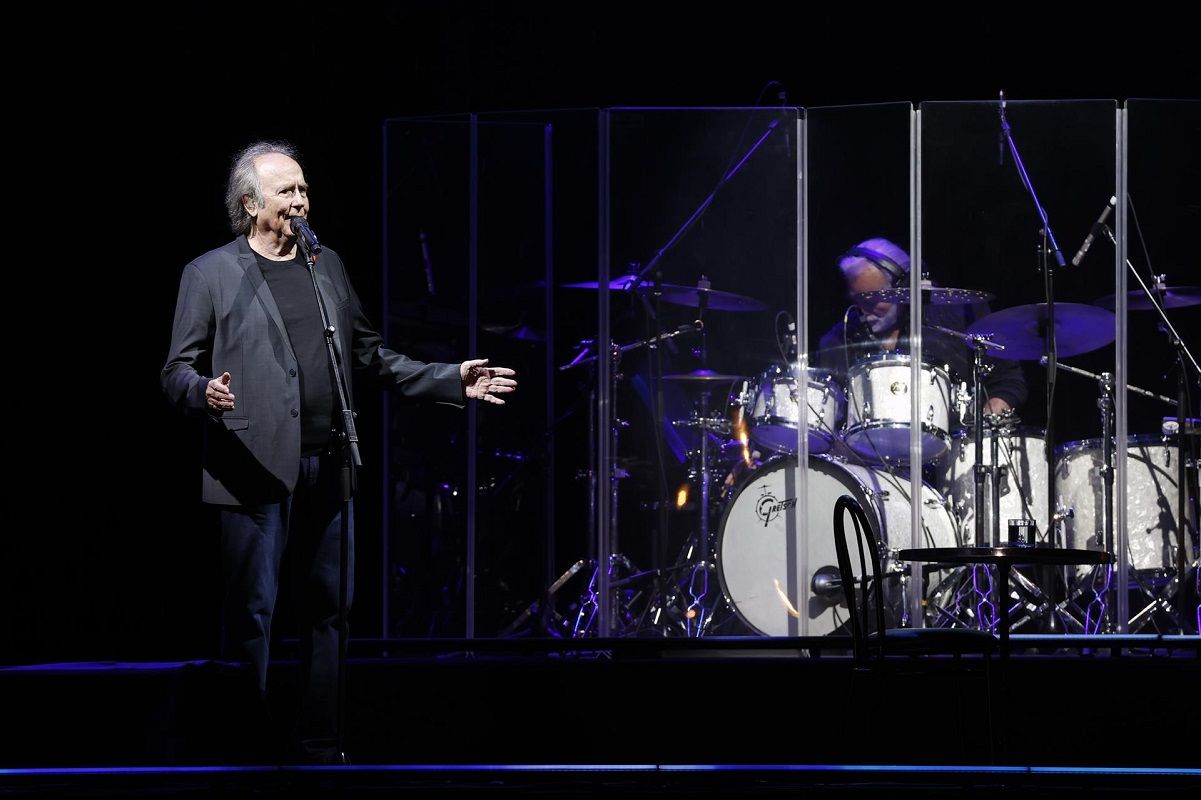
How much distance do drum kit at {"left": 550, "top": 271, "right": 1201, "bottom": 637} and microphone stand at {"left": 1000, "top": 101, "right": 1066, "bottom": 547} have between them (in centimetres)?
9

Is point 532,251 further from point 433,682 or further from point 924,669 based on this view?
point 924,669

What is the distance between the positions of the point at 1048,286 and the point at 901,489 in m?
0.96

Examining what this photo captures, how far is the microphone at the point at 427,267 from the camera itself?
592cm

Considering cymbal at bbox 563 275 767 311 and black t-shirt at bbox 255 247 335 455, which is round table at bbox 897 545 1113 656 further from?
cymbal at bbox 563 275 767 311

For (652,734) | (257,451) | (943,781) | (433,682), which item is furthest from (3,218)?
(943,781)

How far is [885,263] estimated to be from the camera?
19.2 ft

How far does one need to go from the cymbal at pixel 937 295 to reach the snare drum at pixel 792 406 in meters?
0.38

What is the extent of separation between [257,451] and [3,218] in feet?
4.93

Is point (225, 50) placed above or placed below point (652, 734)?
above

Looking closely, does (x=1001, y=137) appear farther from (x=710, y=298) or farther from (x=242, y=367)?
(x=242, y=367)

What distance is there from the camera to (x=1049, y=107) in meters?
5.70

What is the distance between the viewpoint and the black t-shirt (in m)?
3.66

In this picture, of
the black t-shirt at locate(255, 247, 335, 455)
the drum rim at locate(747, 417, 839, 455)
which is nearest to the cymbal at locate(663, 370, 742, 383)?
the drum rim at locate(747, 417, 839, 455)

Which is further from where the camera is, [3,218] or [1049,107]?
[1049,107]
